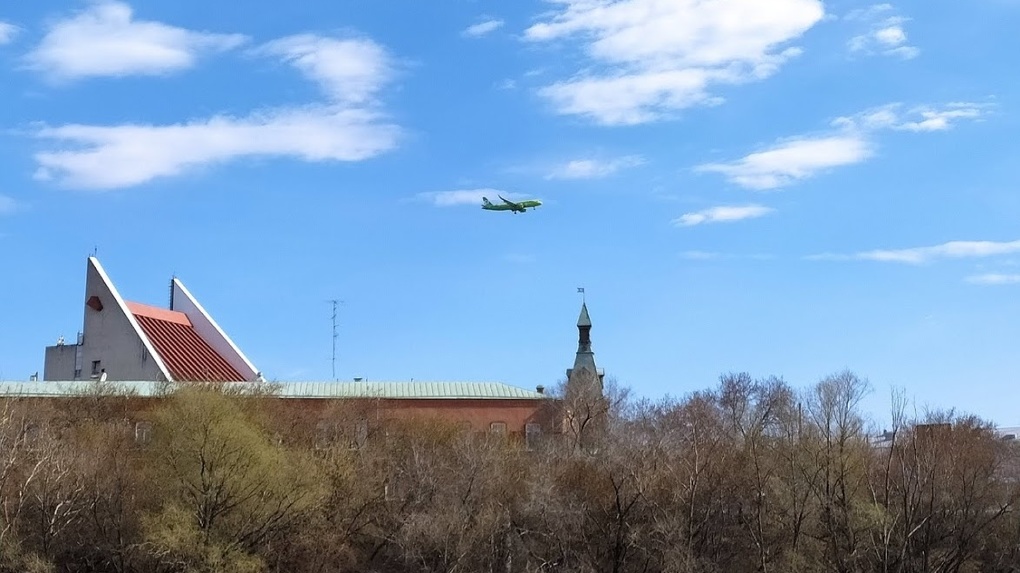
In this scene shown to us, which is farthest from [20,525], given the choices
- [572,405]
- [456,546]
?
[572,405]

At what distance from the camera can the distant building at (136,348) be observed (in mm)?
65375

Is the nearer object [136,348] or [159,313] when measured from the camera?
[136,348]

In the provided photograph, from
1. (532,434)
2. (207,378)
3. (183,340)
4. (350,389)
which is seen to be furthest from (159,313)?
(532,434)

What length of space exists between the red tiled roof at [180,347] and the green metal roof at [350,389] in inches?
164

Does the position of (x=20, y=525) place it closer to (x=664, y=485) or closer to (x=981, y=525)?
(x=664, y=485)

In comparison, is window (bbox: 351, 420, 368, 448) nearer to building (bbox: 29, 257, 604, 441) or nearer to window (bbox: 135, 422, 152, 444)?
building (bbox: 29, 257, 604, 441)

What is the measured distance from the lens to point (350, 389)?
61156 millimetres

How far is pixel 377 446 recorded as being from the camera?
51.9 meters

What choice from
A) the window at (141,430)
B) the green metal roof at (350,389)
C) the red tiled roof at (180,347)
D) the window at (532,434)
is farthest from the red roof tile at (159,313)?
the window at (532,434)

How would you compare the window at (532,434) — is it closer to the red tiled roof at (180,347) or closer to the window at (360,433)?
the window at (360,433)

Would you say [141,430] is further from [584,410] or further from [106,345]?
[584,410]

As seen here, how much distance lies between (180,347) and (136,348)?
3422 millimetres

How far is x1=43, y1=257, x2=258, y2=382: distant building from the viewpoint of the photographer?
65.4m

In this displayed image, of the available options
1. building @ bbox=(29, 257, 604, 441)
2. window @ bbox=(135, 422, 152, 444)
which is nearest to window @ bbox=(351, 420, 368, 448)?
building @ bbox=(29, 257, 604, 441)
